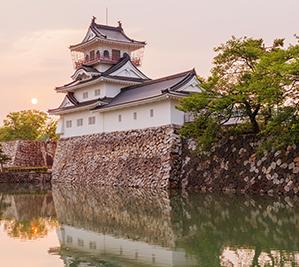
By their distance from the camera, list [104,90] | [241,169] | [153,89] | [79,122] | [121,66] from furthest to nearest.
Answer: [79,122], [121,66], [104,90], [153,89], [241,169]

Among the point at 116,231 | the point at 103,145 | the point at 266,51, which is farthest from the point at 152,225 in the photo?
the point at 103,145

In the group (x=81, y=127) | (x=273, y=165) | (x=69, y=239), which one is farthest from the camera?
(x=81, y=127)

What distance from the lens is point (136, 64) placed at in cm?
3216

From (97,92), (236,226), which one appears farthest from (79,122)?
(236,226)

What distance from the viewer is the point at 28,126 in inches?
2052

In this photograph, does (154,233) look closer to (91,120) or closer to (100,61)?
(91,120)

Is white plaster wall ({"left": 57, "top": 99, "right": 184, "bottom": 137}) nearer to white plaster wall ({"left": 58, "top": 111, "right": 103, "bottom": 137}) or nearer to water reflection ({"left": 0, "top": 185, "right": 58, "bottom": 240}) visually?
white plaster wall ({"left": 58, "top": 111, "right": 103, "bottom": 137})

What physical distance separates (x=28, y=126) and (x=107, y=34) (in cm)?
2318

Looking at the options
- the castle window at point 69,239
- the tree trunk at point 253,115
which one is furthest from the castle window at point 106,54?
the castle window at point 69,239

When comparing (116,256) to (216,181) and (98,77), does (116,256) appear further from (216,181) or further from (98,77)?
(98,77)

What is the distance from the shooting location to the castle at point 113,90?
80.7ft

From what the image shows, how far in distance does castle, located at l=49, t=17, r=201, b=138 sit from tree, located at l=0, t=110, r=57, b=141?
19.5 metres

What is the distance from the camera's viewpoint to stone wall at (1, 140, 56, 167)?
37562 mm

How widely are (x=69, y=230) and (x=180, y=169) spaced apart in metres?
11.6
